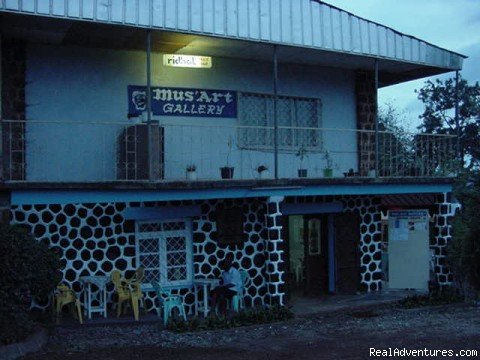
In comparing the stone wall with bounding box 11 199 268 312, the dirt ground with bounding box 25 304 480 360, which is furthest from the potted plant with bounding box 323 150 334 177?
the dirt ground with bounding box 25 304 480 360

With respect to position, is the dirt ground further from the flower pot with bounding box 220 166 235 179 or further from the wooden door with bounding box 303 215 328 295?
the flower pot with bounding box 220 166 235 179

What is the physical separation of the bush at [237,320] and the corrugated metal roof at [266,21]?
4.87 m

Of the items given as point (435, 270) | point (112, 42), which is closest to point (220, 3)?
point (112, 42)

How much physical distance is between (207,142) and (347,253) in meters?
4.26

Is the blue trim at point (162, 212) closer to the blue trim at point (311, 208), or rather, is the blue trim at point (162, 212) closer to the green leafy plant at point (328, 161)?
the blue trim at point (311, 208)

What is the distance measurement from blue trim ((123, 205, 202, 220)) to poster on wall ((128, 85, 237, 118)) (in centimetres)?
185

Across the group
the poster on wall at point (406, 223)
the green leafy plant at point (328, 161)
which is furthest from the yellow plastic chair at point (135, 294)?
the poster on wall at point (406, 223)

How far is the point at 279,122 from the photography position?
14.4m

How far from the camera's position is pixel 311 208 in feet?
46.6

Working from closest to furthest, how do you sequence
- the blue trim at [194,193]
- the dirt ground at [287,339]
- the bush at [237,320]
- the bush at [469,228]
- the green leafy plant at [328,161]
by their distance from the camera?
the bush at [469,228]
the dirt ground at [287,339]
the blue trim at [194,193]
the bush at [237,320]
the green leafy plant at [328,161]

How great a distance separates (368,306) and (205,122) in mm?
4951

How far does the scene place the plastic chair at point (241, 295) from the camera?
12.3 m

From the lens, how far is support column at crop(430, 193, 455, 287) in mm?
14320

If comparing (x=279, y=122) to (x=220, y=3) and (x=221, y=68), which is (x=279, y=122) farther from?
(x=220, y=3)
